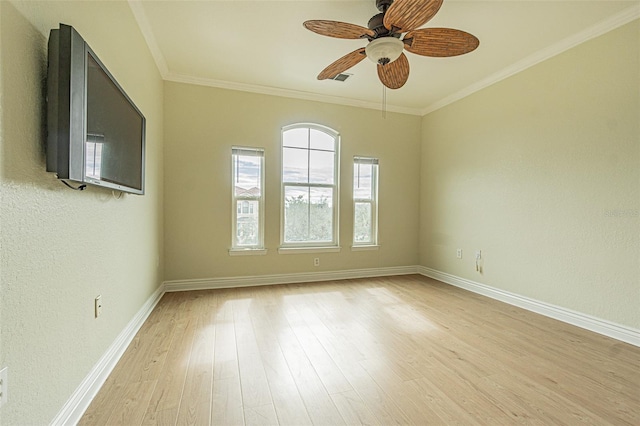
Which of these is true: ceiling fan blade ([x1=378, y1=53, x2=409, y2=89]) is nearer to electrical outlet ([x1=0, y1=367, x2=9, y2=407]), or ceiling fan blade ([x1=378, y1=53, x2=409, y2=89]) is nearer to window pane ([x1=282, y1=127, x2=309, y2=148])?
window pane ([x1=282, y1=127, x2=309, y2=148])

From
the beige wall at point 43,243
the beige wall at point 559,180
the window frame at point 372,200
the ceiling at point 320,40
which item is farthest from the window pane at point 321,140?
the beige wall at point 43,243

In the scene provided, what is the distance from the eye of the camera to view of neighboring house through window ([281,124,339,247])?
4.09 metres

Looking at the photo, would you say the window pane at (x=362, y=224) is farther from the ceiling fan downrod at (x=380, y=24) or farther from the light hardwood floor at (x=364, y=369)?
the ceiling fan downrod at (x=380, y=24)

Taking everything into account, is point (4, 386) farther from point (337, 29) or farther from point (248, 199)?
point (248, 199)

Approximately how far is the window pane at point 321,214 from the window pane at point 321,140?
63cm

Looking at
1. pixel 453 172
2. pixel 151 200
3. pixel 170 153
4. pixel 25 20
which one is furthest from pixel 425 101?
pixel 25 20

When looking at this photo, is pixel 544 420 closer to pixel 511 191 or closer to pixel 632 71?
pixel 511 191

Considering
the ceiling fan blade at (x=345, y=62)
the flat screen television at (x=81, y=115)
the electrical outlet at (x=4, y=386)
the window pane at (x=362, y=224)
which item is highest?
the ceiling fan blade at (x=345, y=62)

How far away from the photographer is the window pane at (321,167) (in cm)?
421

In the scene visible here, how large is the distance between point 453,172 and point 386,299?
208cm

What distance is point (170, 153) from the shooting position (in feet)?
11.7

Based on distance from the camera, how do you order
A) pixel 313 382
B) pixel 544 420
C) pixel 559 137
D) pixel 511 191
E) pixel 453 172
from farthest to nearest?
1. pixel 453 172
2. pixel 511 191
3. pixel 559 137
4. pixel 313 382
5. pixel 544 420

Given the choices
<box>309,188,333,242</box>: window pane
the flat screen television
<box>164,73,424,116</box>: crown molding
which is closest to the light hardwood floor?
the flat screen television

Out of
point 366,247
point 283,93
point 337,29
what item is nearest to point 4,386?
point 337,29
